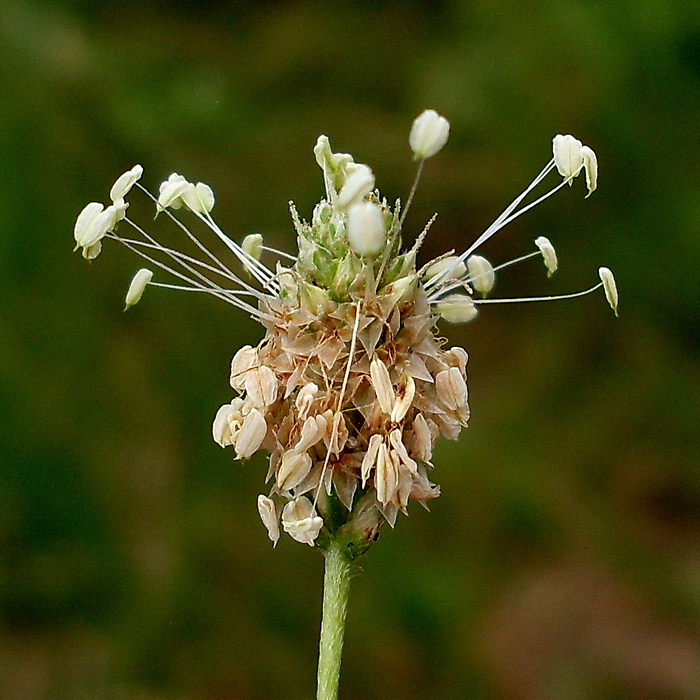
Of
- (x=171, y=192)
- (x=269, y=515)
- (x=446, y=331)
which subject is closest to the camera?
(x=269, y=515)

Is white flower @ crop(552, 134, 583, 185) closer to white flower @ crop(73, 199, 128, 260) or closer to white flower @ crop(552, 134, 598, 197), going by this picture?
white flower @ crop(552, 134, 598, 197)

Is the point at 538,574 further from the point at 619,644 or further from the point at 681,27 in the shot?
the point at 681,27

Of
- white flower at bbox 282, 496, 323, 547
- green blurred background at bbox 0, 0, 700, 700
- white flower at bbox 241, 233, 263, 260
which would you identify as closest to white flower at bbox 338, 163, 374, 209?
white flower at bbox 241, 233, 263, 260

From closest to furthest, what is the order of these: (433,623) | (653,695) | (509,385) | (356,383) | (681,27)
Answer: (356,383) < (681,27) < (433,623) < (653,695) < (509,385)

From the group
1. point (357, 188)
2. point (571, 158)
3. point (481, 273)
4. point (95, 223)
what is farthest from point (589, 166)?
point (95, 223)

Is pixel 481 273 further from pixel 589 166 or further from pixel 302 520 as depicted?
pixel 302 520

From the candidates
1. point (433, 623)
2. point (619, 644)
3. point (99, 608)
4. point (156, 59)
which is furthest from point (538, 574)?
point (156, 59)
